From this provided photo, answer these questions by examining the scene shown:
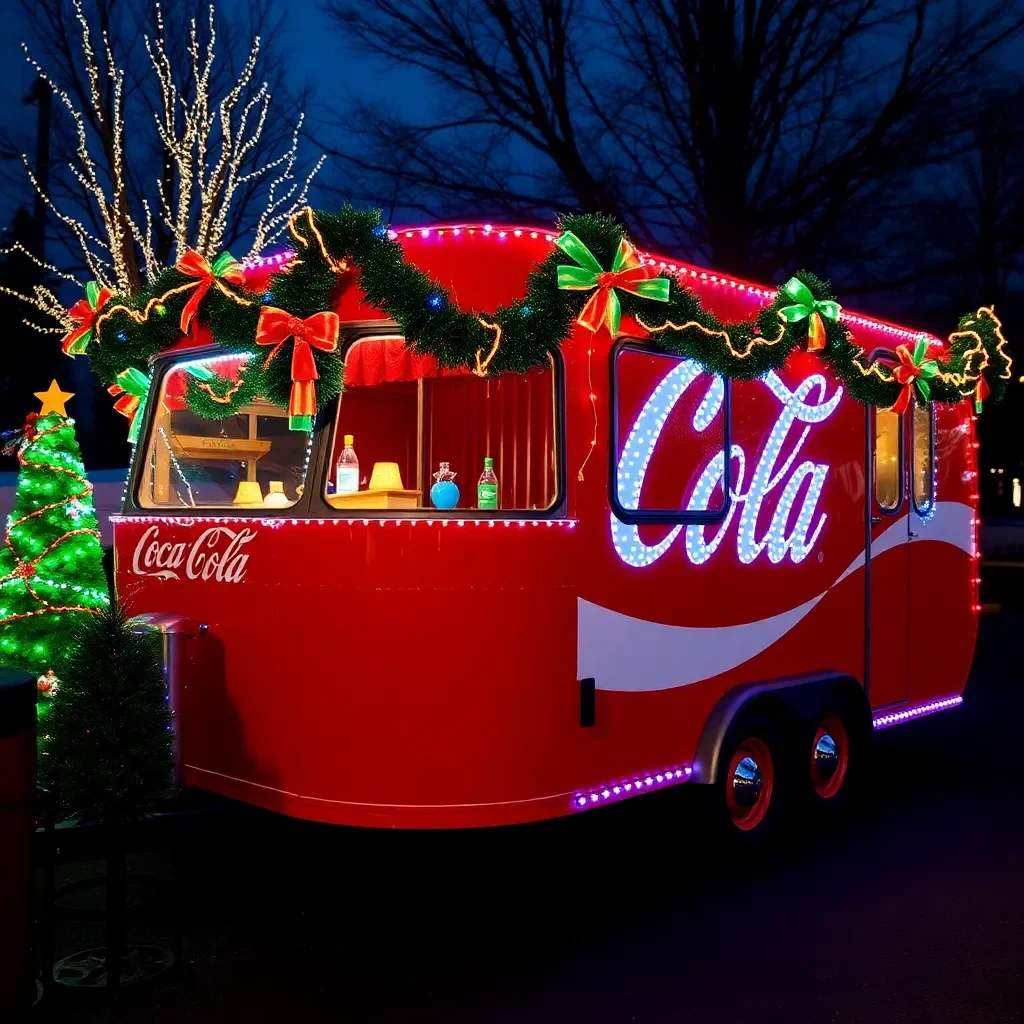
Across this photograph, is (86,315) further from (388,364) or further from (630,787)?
(630,787)

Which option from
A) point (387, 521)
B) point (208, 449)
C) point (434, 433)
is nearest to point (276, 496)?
point (208, 449)

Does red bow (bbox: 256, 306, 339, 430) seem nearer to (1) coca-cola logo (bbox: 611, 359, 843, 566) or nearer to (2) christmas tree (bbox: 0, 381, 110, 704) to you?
(1) coca-cola logo (bbox: 611, 359, 843, 566)

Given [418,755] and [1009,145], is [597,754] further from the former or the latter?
[1009,145]

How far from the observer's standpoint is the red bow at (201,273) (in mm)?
5297

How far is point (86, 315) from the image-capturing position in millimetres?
6070

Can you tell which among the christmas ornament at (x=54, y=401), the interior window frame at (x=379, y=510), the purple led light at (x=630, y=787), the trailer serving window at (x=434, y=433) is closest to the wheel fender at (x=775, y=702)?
the purple led light at (x=630, y=787)

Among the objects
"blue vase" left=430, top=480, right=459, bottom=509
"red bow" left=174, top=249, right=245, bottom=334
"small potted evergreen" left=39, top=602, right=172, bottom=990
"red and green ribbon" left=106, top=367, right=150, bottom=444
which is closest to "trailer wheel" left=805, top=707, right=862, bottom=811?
"blue vase" left=430, top=480, right=459, bottom=509

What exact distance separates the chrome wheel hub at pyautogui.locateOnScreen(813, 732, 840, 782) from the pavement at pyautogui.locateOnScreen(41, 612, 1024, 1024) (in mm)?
273

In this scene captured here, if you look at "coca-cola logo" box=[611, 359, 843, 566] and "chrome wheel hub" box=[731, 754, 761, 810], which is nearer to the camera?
"coca-cola logo" box=[611, 359, 843, 566]

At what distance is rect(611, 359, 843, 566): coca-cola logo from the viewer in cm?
535

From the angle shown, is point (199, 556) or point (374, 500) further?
point (199, 556)

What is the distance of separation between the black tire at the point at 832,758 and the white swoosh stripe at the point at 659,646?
2.10 ft

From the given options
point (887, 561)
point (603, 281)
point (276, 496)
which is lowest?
point (887, 561)

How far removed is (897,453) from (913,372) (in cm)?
54
